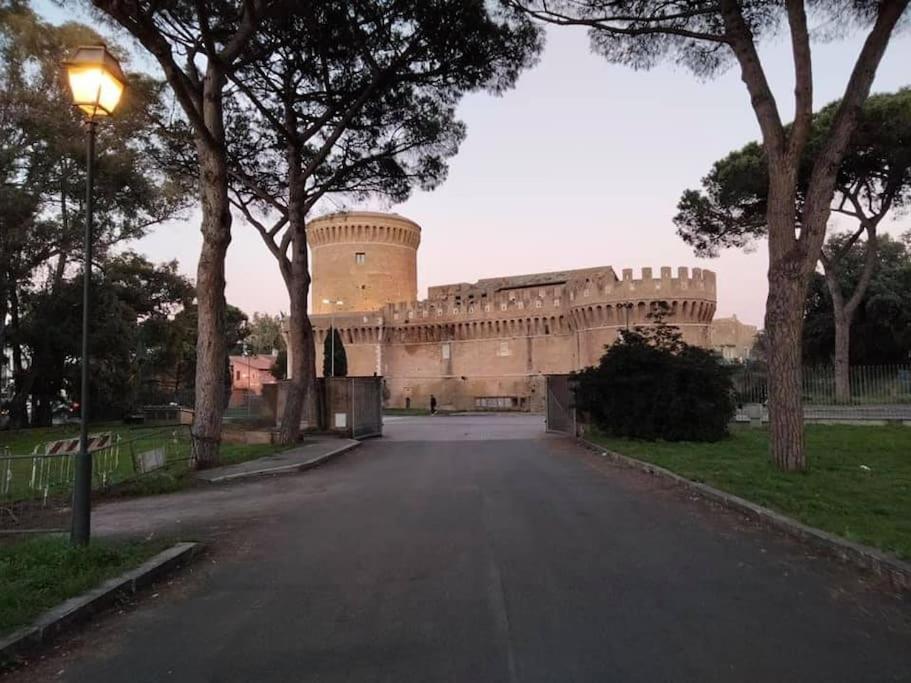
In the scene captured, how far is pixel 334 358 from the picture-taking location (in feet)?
174

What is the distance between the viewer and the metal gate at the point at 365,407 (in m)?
20.6

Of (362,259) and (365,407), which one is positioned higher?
(362,259)

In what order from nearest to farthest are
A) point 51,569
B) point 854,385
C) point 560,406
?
point 51,569, point 560,406, point 854,385

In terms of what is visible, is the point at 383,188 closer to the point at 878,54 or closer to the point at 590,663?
the point at 878,54

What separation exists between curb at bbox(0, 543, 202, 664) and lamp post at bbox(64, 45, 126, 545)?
0.75 metres

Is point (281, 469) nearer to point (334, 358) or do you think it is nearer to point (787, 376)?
point (787, 376)

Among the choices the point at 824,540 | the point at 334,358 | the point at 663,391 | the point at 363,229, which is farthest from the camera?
the point at 363,229

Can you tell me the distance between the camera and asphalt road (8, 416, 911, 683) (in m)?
3.55

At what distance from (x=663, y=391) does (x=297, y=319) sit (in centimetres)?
934

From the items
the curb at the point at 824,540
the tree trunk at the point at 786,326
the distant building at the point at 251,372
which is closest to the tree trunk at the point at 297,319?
the curb at the point at 824,540

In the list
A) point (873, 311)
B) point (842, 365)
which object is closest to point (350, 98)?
point (842, 365)

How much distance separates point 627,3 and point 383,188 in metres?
9.46

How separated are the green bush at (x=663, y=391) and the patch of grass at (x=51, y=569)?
12591mm

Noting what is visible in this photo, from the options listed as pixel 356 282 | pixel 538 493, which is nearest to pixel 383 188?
pixel 538 493
